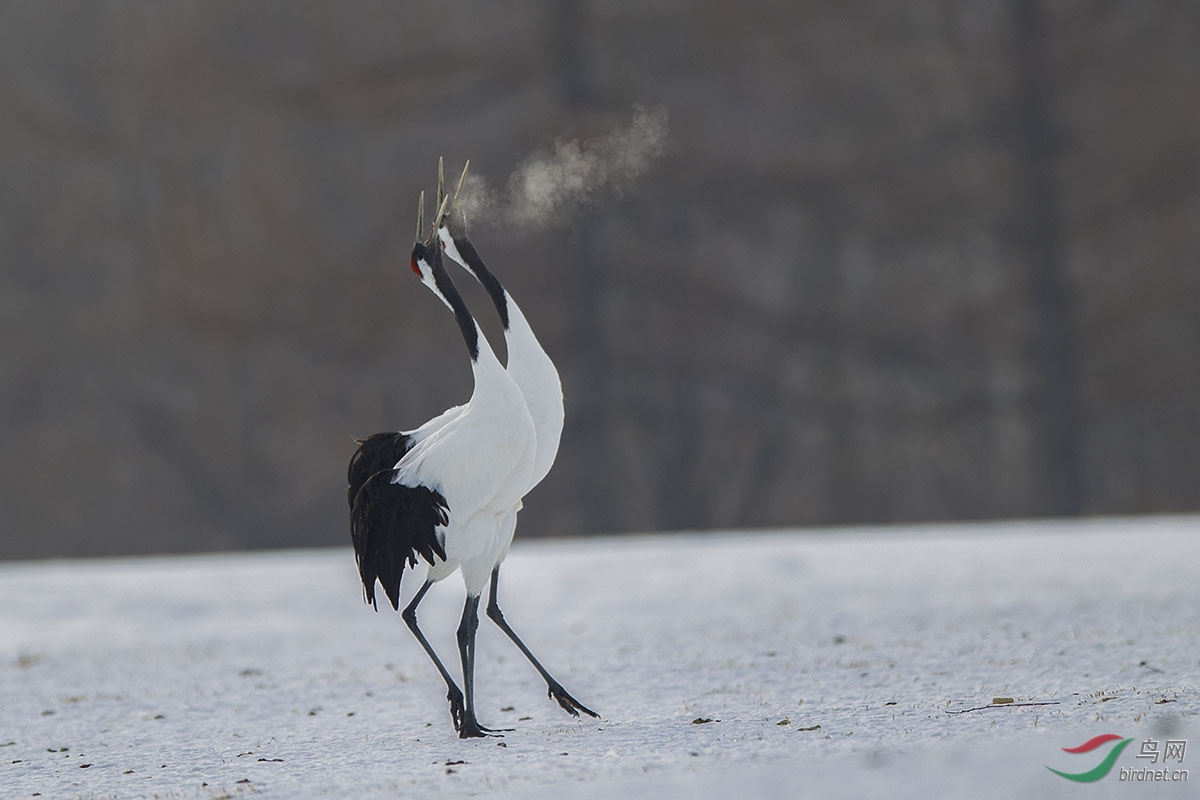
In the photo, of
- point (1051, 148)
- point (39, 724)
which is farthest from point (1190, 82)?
point (39, 724)

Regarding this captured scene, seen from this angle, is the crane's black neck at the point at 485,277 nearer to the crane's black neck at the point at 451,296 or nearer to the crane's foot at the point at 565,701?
the crane's black neck at the point at 451,296

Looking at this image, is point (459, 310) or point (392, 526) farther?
point (459, 310)

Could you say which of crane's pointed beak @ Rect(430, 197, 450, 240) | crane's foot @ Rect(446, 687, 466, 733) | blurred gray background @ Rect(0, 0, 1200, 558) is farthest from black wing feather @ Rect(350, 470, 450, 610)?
blurred gray background @ Rect(0, 0, 1200, 558)

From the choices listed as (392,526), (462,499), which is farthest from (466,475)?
(392,526)

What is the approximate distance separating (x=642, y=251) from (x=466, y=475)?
12041 mm

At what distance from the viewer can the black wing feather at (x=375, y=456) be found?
458 centimetres

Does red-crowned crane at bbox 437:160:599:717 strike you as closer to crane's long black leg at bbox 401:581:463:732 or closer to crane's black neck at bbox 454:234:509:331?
crane's black neck at bbox 454:234:509:331

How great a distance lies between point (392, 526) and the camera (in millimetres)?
4387

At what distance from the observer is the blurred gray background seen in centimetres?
1603

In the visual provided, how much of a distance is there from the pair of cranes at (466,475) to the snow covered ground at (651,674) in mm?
498

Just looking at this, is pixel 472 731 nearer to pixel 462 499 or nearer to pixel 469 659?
pixel 469 659

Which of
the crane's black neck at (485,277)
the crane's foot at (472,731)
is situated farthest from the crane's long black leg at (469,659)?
the crane's black neck at (485,277)

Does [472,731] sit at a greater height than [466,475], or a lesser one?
lesser

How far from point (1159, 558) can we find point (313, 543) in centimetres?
1054
